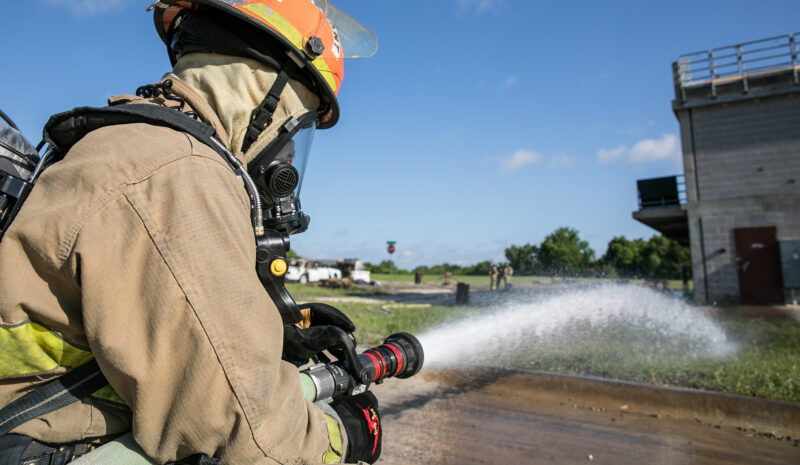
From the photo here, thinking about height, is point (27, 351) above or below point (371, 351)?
above

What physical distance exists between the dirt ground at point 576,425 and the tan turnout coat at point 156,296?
264 cm

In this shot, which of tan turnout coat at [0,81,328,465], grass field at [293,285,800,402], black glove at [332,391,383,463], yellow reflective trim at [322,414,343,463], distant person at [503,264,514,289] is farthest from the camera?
distant person at [503,264,514,289]

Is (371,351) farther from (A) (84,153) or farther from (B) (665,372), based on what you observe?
(B) (665,372)

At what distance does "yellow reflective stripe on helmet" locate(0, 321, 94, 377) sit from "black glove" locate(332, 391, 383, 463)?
2.77ft

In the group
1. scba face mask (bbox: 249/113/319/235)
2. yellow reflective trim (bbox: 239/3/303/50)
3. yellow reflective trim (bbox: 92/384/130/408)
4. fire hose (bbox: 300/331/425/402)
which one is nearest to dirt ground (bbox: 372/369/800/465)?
fire hose (bbox: 300/331/425/402)

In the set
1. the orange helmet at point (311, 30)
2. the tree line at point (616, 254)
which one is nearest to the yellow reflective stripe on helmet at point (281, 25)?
the orange helmet at point (311, 30)

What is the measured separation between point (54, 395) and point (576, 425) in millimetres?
3967

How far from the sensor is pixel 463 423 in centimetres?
421

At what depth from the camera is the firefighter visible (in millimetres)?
1066

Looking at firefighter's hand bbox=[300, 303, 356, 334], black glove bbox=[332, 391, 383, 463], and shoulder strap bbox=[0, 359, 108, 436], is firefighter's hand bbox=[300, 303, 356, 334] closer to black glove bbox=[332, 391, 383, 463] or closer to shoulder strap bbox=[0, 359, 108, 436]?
black glove bbox=[332, 391, 383, 463]

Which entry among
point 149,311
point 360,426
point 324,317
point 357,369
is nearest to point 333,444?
point 360,426

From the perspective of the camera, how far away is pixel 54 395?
1208 mm

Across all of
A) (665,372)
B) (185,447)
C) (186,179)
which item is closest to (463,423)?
(665,372)

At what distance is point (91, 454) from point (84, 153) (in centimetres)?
74
